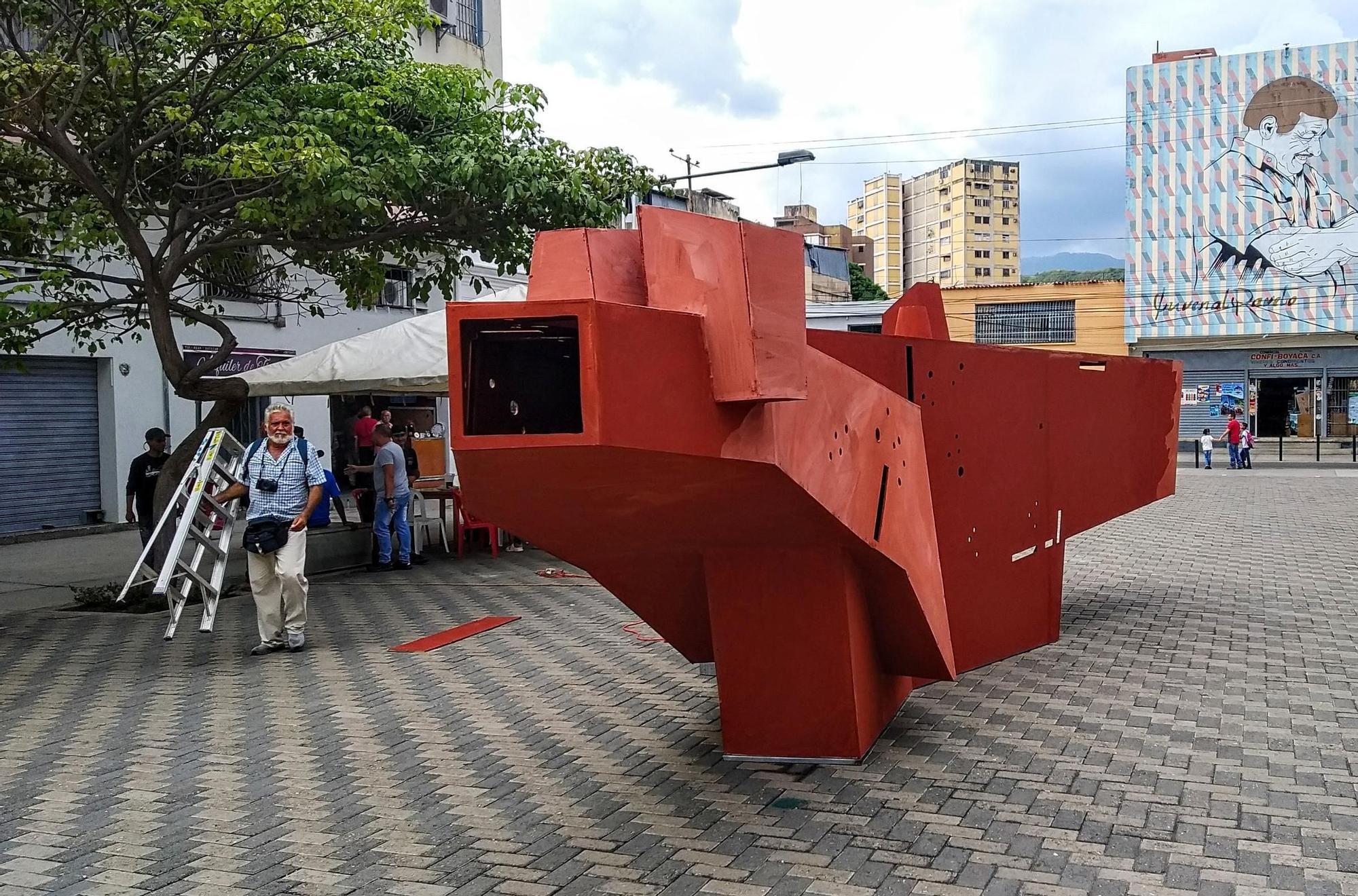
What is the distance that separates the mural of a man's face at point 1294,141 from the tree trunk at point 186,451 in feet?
113

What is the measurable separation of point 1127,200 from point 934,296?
34.3m

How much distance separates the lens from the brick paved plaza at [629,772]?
400 centimetres

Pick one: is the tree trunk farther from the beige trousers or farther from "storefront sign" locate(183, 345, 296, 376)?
"storefront sign" locate(183, 345, 296, 376)

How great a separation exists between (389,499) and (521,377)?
30.9 ft

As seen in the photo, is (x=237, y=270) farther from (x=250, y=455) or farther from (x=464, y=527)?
(x=250, y=455)

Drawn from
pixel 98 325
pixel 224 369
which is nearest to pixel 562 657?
pixel 98 325


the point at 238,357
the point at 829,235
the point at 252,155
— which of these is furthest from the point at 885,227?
the point at 252,155

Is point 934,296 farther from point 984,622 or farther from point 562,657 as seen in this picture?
point 562,657

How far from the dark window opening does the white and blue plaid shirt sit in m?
4.93

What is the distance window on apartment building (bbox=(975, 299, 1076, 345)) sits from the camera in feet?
130

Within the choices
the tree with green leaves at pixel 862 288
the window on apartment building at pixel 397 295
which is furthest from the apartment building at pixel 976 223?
the window on apartment building at pixel 397 295

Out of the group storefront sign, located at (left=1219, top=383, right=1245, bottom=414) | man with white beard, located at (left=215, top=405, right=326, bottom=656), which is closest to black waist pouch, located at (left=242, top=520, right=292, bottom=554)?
man with white beard, located at (left=215, top=405, right=326, bottom=656)

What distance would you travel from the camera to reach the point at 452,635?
8555 mm

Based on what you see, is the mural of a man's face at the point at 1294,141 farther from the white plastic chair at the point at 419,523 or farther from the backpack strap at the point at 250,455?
the backpack strap at the point at 250,455
